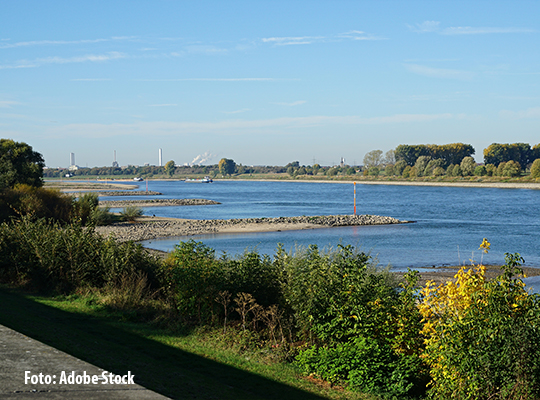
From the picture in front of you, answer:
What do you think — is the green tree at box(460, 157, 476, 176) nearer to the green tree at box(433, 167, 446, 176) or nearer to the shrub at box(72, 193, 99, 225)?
the green tree at box(433, 167, 446, 176)

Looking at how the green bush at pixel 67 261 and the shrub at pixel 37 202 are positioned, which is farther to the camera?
the shrub at pixel 37 202

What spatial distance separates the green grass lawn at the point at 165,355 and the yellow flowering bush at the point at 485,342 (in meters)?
1.53

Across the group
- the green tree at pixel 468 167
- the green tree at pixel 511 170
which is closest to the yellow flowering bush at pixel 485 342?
the green tree at pixel 511 170

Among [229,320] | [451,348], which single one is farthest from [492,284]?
[229,320]

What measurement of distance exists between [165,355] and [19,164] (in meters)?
49.6

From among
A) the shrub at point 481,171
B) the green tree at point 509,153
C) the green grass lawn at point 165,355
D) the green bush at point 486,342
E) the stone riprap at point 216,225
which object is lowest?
the stone riprap at point 216,225

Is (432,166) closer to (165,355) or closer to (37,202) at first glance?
(37,202)

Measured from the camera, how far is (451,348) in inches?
307

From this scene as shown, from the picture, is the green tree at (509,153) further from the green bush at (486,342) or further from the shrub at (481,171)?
the green bush at (486,342)

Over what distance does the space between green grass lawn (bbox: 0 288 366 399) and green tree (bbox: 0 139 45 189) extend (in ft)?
139

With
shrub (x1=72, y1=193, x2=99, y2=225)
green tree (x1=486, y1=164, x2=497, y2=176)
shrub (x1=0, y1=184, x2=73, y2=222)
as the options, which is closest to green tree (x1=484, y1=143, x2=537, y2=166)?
green tree (x1=486, y1=164, x2=497, y2=176)

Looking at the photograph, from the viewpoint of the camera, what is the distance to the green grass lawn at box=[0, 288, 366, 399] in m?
8.16

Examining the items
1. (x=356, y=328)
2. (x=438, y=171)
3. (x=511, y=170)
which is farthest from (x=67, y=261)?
(x=438, y=171)

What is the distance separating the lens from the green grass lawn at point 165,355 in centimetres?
816
